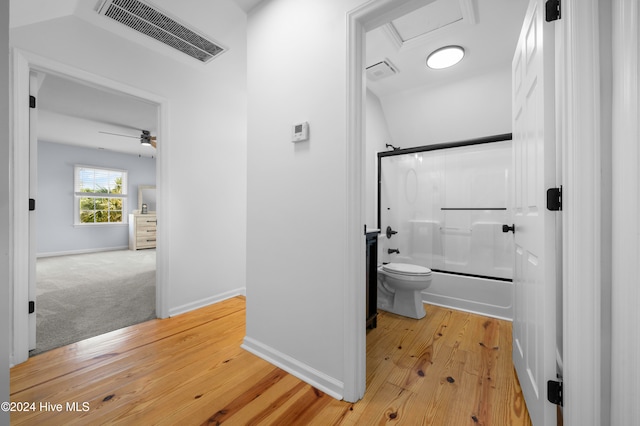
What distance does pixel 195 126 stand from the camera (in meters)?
2.63

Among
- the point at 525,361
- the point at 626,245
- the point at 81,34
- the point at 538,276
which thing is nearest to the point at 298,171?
the point at 538,276

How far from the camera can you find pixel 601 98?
860 millimetres

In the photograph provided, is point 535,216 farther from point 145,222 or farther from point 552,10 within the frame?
point 145,222

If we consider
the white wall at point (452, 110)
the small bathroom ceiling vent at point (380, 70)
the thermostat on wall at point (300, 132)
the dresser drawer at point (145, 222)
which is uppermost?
the small bathroom ceiling vent at point (380, 70)

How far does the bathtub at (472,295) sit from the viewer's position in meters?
2.47

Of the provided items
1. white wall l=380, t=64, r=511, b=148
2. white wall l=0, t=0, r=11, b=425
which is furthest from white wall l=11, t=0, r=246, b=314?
white wall l=380, t=64, r=511, b=148

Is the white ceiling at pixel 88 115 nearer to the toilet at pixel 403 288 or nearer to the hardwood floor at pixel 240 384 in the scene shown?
the hardwood floor at pixel 240 384

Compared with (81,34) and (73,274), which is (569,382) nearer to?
(81,34)

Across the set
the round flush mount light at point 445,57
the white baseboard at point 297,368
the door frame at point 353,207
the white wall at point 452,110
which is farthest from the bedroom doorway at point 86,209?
the white wall at point 452,110

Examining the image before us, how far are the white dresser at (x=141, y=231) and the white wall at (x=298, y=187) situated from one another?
19.9ft

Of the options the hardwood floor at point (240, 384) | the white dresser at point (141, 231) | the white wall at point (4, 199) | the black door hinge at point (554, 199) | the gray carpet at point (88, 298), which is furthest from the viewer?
the white dresser at point (141, 231)

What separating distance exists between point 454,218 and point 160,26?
338 cm

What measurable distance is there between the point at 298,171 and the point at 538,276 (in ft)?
4.17

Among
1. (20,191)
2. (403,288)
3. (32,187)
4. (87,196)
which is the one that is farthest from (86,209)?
(403,288)
